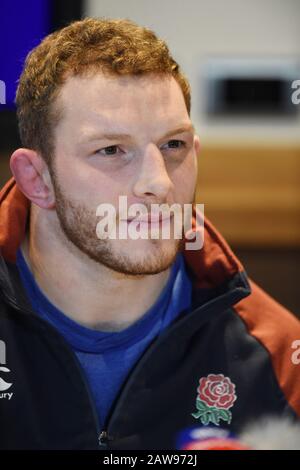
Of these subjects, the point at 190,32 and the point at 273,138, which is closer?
the point at 190,32

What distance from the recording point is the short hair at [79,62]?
1.07 metres

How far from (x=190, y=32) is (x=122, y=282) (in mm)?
1212

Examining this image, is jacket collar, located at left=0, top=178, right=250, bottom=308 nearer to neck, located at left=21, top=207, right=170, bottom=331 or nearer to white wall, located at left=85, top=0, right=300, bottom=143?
neck, located at left=21, top=207, right=170, bottom=331

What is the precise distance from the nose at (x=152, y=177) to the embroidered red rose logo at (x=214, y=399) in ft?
1.03

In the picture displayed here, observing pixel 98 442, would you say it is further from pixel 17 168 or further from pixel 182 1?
pixel 182 1

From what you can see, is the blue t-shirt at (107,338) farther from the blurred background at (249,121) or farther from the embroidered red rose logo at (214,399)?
the blurred background at (249,121)

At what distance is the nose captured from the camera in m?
1.06

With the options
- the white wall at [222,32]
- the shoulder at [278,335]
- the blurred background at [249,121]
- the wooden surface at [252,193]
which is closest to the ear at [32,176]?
the shoulder at [278,335]

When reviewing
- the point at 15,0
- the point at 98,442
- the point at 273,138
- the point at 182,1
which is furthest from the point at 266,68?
the point at 98,442

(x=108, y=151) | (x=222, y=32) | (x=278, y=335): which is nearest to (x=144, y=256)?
(x=108, y=151)

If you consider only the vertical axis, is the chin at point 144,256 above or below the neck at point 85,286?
above

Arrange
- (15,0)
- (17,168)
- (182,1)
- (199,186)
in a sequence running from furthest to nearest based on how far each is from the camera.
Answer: (199,186) < (182,1) < (15,0) < (17,168)

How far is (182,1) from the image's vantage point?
2.11 m
